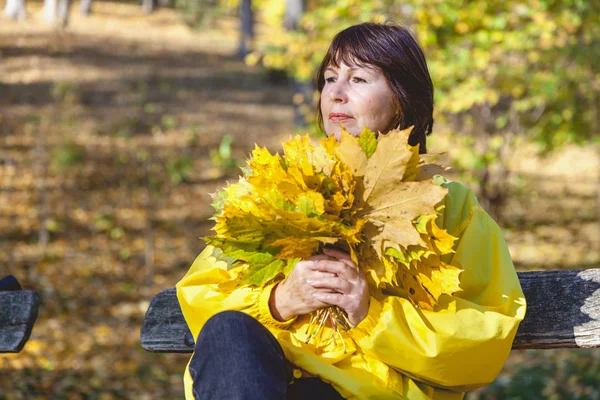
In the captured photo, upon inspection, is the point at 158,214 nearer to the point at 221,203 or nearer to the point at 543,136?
the point at 543,136

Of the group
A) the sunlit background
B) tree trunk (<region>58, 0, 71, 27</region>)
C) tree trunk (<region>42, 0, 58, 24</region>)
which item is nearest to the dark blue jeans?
the sunlit background

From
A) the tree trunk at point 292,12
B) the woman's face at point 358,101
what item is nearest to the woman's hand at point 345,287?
the woman's face at point 358,101

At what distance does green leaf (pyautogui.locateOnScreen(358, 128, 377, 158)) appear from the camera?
2.03 metres

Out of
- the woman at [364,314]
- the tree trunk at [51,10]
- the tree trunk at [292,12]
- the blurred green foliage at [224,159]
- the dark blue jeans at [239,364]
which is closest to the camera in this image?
the dark blue jeans at [239,364]

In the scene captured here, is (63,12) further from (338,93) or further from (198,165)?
(338,93)

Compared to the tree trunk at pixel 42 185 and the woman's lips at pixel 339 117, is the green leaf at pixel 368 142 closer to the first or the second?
the woman's lips at pixel 339 117

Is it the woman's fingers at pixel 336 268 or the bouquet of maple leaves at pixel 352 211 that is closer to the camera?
the bouquet of maple leaves at pixel 352 211

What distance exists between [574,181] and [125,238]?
884cm

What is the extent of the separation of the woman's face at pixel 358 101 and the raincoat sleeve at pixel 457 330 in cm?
48

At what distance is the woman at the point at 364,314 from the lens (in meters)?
2.01

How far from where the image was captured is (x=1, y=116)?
1193cm

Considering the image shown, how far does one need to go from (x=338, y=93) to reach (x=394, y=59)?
0.23 metres

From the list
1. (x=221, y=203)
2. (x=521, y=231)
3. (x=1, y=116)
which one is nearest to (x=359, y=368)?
(x=221, y=203)

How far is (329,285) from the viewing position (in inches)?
82.0
